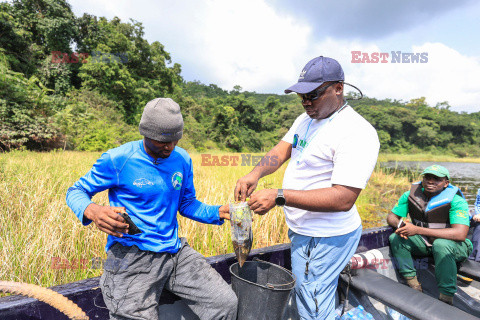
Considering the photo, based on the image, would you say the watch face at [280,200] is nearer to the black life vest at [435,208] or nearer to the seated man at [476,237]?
the black life vest at [435,208]

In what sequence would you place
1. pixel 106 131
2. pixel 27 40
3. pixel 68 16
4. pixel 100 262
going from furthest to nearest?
pixel 68 16 < pixel 27 40 < pixel 106 131 < pixel 100 262

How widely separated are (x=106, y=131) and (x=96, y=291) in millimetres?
14241

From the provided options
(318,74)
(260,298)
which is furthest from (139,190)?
(318,74)

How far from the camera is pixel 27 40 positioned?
18344 millimetres

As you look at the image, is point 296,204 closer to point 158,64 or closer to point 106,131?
point 106,131

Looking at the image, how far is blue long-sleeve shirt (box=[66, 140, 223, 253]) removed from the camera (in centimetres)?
135

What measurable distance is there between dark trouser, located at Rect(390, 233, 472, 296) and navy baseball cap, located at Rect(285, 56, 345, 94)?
185cm

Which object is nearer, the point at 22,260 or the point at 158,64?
the point at 22,260

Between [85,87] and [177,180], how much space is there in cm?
2181

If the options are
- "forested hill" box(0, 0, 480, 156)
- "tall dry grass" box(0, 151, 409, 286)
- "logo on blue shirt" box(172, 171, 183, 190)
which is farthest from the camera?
"forested hill" box(0, 0, 480, 156)

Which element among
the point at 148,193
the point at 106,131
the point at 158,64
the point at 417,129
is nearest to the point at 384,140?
the point at 417,129

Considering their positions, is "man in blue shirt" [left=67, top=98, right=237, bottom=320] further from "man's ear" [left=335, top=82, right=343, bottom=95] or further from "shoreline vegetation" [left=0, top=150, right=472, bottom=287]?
"shoreline vegetation" [left=0, top=150, right=472, bottom=287]

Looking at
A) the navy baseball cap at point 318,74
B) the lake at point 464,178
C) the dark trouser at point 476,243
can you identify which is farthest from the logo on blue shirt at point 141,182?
the lake at point 464,178

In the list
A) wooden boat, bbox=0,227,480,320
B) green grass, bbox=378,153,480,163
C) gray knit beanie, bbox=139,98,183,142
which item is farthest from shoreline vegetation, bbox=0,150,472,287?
green grass, bbox=378,153,480,163
